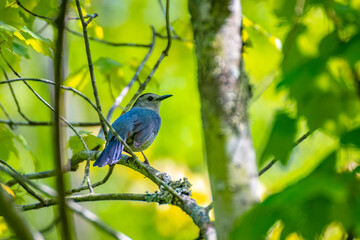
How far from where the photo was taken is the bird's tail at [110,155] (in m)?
3.87

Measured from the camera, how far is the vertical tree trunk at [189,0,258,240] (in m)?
1.76

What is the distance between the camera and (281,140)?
1552mm

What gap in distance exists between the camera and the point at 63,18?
5.39ft

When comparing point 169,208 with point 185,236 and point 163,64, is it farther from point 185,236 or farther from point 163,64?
point 163,64

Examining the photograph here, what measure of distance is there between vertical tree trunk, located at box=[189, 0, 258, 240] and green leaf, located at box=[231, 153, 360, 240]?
1.13ft

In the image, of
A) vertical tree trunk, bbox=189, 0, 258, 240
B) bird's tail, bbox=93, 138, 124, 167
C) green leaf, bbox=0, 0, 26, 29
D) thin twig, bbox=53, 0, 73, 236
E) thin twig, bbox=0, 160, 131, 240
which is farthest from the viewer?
bird's tail, bbox=93, 138, 124, 167

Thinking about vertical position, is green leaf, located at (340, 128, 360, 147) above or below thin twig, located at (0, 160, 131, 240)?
below

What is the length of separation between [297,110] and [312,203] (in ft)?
1.35

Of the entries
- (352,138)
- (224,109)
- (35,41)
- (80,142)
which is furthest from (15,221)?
(80,142)

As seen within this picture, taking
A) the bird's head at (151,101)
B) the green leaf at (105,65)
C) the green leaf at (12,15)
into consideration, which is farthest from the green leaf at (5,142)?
the bird's head at (151,101)

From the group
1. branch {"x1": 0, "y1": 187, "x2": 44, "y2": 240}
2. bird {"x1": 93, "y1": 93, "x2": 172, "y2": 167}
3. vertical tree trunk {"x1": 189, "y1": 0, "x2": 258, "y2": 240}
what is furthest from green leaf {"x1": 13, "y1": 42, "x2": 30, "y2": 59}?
branch {"x1": 0, "y1": 187, "x2": 44, "y2": 240}

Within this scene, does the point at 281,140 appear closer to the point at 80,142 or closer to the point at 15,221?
the point at 15,221

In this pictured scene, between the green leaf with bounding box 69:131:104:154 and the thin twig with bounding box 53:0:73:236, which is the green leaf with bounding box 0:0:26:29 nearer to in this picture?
the green leaf with bounding box 69:131:104:154

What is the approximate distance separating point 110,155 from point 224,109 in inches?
90.9
